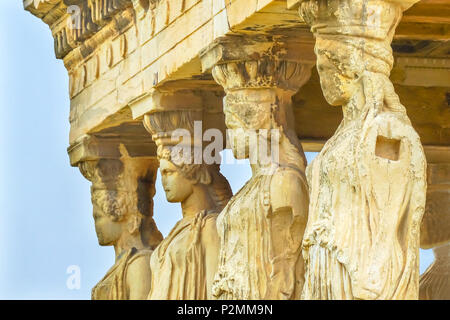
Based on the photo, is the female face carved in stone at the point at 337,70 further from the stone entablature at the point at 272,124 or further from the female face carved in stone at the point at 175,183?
the female face carved in stone at the point at 175,183

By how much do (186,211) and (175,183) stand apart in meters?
0.26

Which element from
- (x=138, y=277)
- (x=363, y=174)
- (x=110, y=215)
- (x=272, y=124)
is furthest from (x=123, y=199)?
(x=363, y=174)

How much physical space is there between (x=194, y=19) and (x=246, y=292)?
2143mm

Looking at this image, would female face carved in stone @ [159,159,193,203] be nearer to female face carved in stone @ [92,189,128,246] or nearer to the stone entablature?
the stone entablature

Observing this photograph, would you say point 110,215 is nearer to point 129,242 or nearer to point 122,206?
point 122,206

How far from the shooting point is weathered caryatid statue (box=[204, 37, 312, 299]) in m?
13.3

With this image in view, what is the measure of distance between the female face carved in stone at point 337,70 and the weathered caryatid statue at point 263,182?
4.46 ft

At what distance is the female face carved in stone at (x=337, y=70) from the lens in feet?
38.9

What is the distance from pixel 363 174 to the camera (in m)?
11.4

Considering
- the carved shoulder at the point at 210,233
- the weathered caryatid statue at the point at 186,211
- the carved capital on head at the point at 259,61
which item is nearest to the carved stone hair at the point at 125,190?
the weathered caryatid statue at the point at 186,211

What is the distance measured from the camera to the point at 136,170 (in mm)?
17219

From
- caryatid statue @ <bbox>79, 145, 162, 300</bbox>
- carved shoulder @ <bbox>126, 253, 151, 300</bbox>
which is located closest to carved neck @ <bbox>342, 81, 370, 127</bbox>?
carved shoulder @ <bbox>126, 253, 151, 300</bbox>

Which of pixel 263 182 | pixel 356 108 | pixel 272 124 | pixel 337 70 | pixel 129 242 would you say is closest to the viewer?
pixel 356 108
